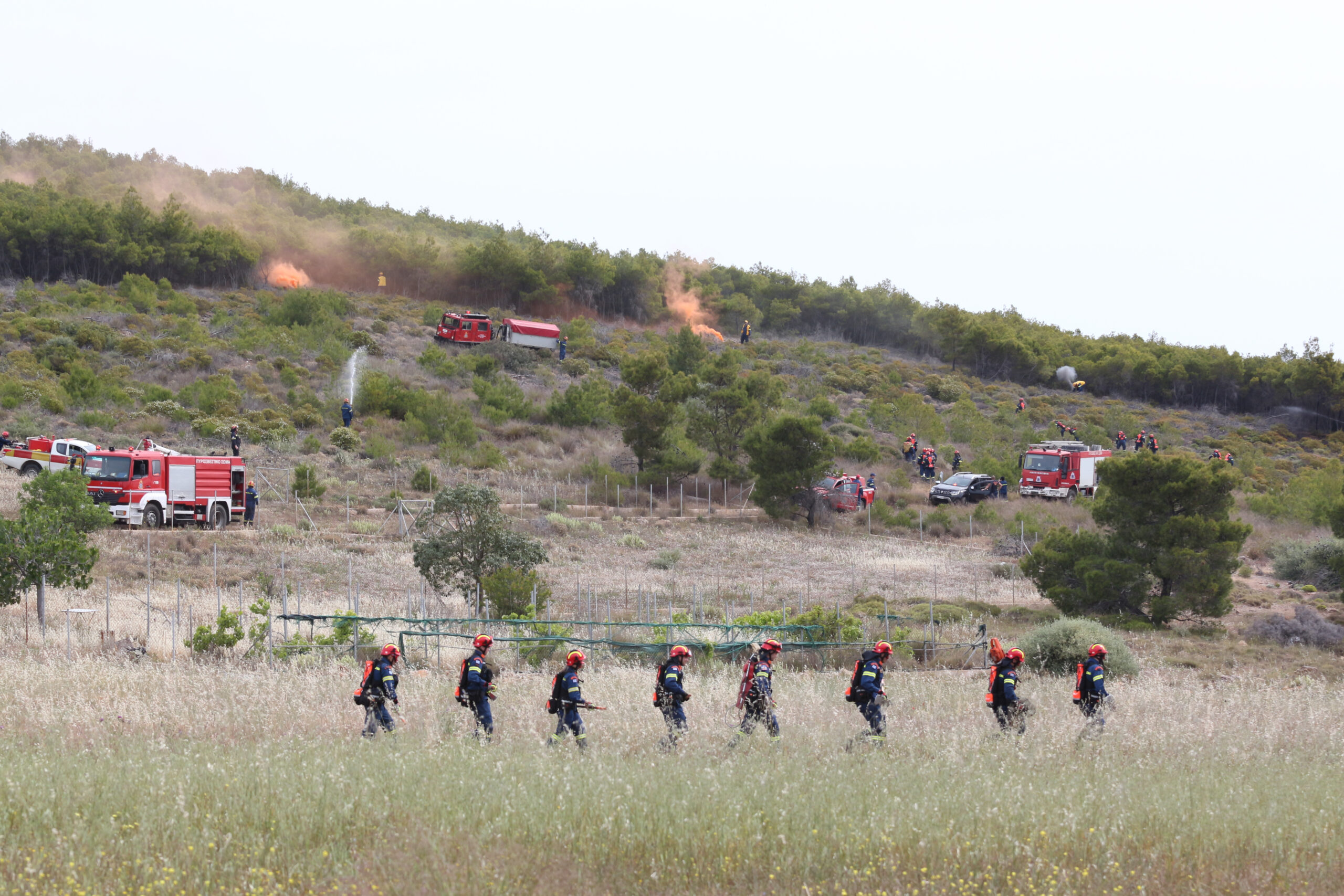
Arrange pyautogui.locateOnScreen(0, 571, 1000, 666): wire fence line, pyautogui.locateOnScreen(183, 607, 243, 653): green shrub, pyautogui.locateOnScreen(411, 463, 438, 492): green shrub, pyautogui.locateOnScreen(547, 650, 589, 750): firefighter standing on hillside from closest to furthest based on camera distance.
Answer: pyautogui.locateOnScreen(547, 650, 589, 750): firefighter standing on hillside → pyautogui.locateOnScreen(183, 607, 243, 653): green shrub → pyautogui.locateOnScreen(0, 571, 1000, 666): wire fence line → pyautogui.locateOnScreen(411, 463, 438, 492): green shrub

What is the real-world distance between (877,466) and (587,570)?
26.1 meters

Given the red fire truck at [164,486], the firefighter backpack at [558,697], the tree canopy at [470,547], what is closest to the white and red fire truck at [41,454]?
the red fire truck at [164,486]

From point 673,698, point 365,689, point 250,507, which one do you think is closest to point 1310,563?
point 673,698

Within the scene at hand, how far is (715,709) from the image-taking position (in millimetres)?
12727

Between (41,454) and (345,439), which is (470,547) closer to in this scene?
(41,454)

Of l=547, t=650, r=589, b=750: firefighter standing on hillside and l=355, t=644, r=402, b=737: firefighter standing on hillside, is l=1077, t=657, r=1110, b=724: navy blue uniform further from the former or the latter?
l=355, t=644, r=402, b=737: firefighter standing on hillside

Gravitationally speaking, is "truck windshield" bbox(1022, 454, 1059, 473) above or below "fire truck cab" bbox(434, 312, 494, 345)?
below

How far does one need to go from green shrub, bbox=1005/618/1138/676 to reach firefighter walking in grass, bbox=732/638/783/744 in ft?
27.1

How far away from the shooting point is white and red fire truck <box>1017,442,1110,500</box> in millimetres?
45656

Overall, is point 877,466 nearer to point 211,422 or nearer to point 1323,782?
point 211,422

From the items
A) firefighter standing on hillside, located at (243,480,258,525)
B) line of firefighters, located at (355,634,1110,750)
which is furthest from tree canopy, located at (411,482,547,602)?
firefighter standing on hillside, located at (243,480,258,525)

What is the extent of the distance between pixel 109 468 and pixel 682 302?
241 ft

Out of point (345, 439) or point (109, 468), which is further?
point (345, 439)

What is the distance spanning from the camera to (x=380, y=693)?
424 inches
